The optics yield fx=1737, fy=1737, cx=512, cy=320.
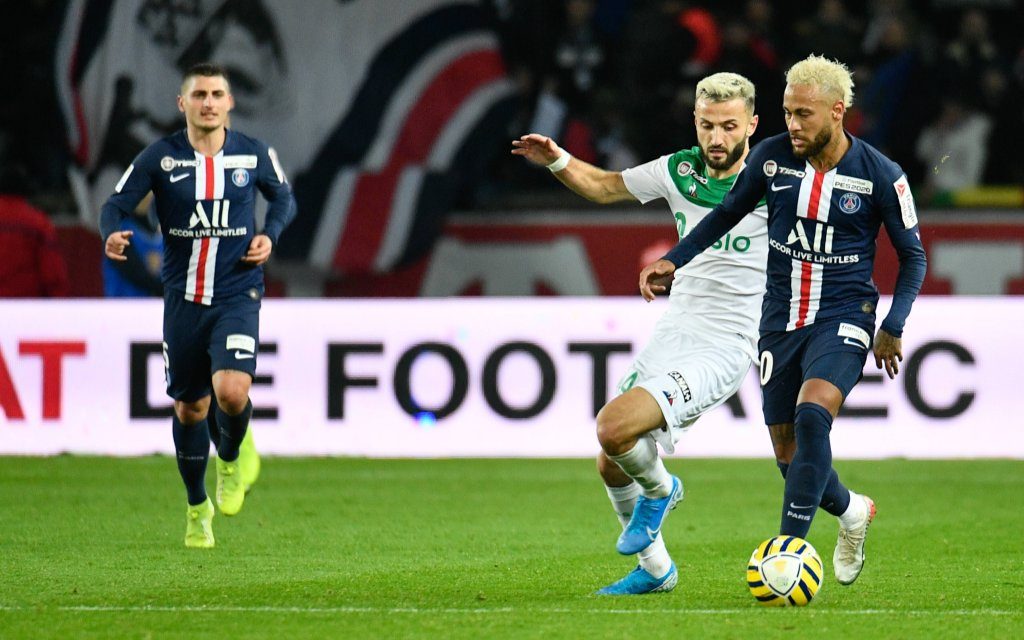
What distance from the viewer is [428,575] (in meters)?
6.21

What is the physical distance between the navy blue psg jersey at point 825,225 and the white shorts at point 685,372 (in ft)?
0.93

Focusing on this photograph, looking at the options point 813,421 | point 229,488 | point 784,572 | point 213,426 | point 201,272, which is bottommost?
point 229,488

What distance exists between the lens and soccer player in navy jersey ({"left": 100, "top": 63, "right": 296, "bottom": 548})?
7125 millimetres

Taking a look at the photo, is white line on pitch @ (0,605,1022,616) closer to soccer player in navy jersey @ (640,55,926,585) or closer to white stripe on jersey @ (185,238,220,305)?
soccer player in navy jersey @ (640,55,926,585)

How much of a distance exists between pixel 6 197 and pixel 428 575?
6.83 m

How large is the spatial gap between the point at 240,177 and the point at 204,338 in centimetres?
69

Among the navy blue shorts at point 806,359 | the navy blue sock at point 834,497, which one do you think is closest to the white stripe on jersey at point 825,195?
the navy blue shorts at point 806,359

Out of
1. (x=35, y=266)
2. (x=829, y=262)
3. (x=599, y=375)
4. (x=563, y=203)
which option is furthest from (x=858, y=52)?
(x=829, y=262)

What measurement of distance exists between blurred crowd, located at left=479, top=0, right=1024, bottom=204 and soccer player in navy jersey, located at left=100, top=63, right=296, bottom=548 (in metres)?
6.50

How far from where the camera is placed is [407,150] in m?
13.2

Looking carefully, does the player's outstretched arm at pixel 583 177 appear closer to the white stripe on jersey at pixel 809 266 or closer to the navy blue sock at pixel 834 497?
the white stripe on jersey at pixel 809 266

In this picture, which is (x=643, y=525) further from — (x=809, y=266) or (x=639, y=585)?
(x=809, y=266)

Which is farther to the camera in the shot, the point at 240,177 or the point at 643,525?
the point at 240,177

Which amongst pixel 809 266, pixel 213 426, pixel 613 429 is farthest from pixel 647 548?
pixel 213 426
